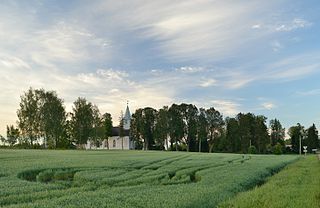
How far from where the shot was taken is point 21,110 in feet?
365

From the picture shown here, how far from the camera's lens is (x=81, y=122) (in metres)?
122

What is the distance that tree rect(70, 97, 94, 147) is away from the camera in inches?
4806

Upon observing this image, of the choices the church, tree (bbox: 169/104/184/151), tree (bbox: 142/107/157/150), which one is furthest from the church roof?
tree (bbox: 169/104/184/151)

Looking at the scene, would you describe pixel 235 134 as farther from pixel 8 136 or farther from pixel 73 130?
pixel 8 136

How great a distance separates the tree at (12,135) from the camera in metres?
114

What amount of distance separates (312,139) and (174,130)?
6175 centimetres

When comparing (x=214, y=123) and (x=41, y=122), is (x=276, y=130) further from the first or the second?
(x=41, y=122)

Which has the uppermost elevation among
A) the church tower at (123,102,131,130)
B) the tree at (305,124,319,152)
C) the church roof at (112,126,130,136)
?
the church tower at (123,102,131,130)

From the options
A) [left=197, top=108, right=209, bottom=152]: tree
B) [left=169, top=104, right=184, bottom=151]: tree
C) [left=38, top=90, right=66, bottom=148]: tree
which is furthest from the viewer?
[left=197, top=108, right=209, bottom=152]: tree

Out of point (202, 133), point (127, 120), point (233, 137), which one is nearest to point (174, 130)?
point (202, 133)

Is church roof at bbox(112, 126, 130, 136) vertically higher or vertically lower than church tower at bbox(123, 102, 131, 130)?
lower

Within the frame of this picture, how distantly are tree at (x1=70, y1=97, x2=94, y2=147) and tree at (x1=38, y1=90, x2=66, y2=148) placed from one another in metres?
6.55

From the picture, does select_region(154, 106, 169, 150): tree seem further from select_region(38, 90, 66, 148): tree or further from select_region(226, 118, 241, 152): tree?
select_region(38, 90, 66, 148): tree

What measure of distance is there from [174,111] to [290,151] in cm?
4916
